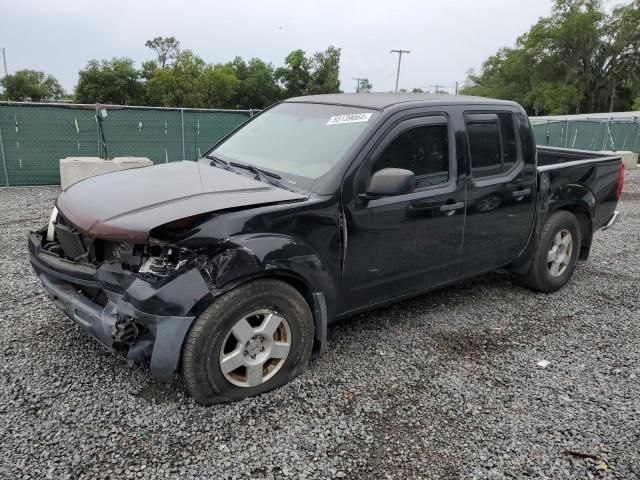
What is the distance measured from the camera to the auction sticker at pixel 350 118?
10.9 ft

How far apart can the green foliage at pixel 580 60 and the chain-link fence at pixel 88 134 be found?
154 ft

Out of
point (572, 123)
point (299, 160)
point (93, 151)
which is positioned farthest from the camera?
point (572, 123)

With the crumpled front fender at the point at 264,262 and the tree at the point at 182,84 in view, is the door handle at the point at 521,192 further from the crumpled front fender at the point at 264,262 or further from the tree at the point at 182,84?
the tree at the point at 182,84

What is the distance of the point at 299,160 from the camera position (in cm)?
333

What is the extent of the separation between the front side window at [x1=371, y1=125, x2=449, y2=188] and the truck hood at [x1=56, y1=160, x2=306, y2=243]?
74 cm

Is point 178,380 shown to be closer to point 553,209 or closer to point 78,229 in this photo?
point 78,229

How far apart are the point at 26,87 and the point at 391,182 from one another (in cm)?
8405

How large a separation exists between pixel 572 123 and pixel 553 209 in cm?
1895

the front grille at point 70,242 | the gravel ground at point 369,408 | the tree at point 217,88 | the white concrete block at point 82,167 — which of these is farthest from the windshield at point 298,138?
the tree at point 217,88

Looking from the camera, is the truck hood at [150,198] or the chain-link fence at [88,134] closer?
the truck hood at [150,198]

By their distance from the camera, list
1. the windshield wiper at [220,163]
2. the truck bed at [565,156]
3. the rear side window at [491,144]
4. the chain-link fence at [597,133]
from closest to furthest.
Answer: the windshield wiper at [220,163]
the rear side window at [491,144]
the truck bed at [565,156]
the chain-link fence at [597,133]

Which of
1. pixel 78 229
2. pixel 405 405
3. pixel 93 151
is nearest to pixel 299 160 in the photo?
pixel 78 229

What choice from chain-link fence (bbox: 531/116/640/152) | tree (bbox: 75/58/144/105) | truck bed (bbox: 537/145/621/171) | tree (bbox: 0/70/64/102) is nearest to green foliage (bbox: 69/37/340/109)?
tree (bbox: 75/58/144/105)

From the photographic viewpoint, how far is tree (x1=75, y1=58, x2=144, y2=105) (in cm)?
5403
